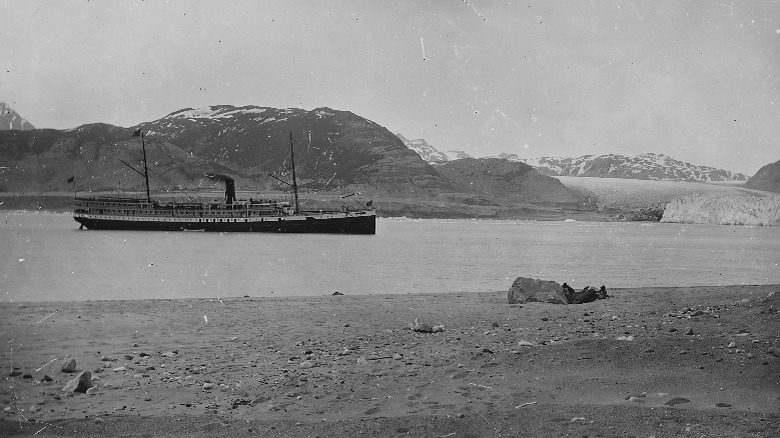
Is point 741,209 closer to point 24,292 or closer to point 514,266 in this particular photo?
point 514,266

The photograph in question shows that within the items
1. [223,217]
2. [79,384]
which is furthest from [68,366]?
[223,217]

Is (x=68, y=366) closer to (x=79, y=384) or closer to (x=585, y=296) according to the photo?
(x=79, y=384)

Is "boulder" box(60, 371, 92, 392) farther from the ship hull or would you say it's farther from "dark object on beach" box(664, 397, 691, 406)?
the ship hull

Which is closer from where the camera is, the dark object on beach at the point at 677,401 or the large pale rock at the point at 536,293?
the dark object on beach at the point at 677,401

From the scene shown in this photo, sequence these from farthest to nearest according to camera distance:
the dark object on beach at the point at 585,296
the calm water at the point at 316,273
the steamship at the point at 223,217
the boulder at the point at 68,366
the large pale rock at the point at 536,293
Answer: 1. the steamship at the point at 223,217
2. the calm water at the point at 316,273
3. the dark object on beach at the point at 585,296
4. the large pale rock at the point at 536,293
5. the boulder at the point at 68,366

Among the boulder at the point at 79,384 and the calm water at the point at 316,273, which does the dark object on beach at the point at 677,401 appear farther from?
the calm water at the point at 316,273

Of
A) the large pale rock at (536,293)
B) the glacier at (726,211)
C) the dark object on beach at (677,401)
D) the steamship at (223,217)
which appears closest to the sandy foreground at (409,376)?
the dark object on beach at (677,401)
